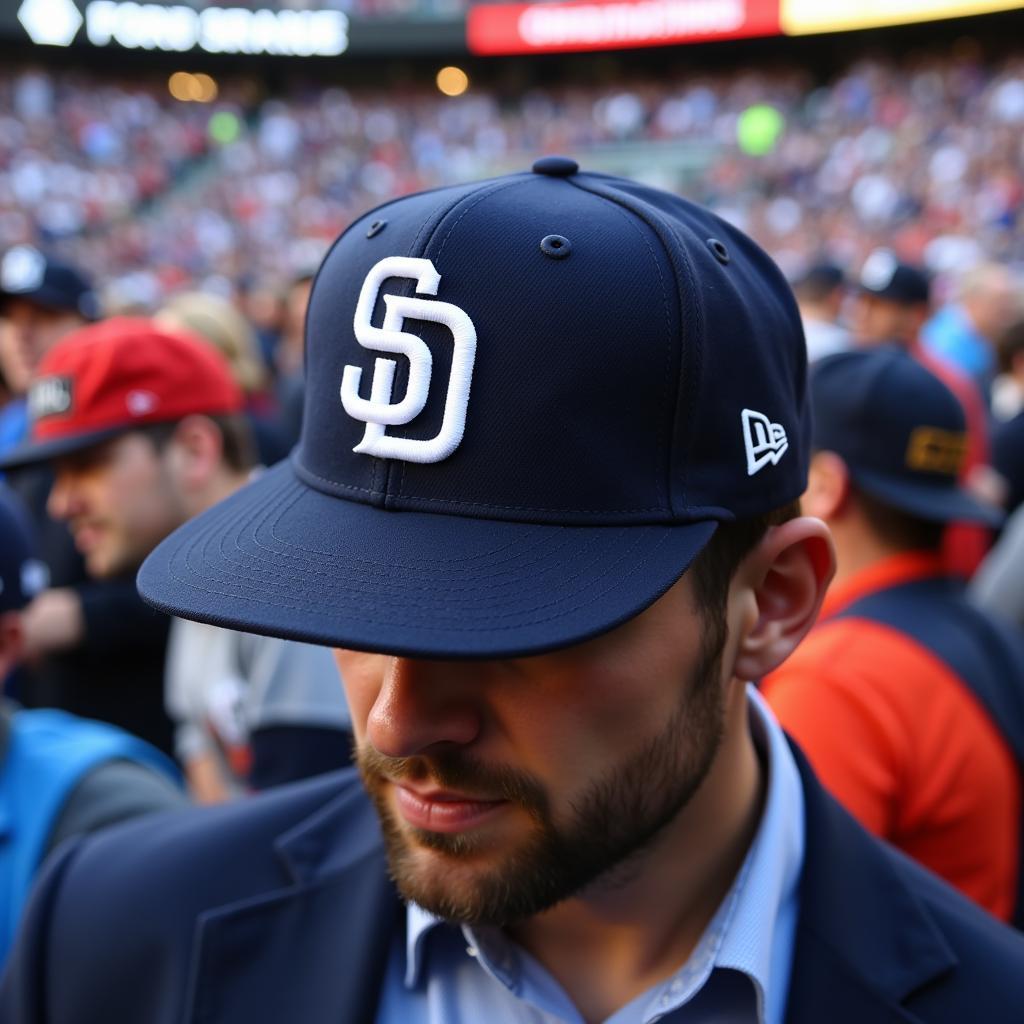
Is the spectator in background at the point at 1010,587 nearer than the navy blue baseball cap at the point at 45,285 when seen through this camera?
Yes

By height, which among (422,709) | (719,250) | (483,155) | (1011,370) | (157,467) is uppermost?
(719,250)

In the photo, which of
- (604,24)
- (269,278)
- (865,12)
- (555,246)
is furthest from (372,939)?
(604,24)

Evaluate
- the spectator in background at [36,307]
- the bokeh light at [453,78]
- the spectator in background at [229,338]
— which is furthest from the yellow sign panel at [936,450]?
the bokeh light at [453,78]

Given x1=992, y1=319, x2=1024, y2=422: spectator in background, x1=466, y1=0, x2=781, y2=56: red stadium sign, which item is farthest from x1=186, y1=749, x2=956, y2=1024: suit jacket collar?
x1=466, y1=0, x2=781, y2=56: red stadium sign

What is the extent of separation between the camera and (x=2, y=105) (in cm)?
2391

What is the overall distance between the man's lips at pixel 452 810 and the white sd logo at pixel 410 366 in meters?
0.34

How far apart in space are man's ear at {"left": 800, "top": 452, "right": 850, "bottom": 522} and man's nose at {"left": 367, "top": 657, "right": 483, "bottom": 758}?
156 centimetres

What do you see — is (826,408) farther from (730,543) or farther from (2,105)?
(2,105)

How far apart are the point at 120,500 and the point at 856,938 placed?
1972mm

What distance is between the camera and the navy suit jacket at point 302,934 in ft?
4.04

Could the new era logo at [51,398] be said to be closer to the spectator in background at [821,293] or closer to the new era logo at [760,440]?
the new era logo at [760,440]

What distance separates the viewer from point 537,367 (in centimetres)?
109

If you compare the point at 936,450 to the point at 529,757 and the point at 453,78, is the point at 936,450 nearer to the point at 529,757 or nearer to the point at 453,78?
the point at 529,757

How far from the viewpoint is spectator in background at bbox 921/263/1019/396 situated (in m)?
5.74
